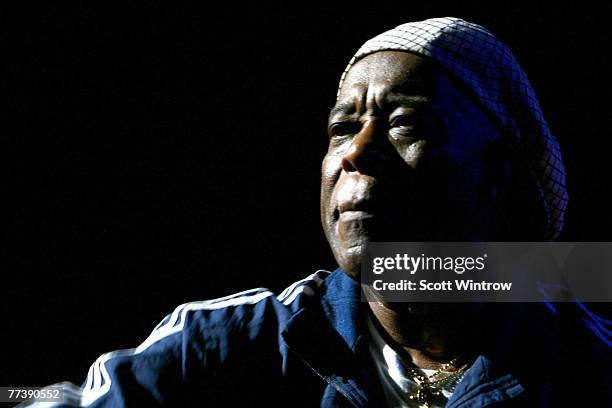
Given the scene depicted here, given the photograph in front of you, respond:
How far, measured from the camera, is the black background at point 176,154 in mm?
2381

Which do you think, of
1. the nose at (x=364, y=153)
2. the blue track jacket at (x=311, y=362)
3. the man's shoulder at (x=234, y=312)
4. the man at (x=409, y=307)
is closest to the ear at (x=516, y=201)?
the man at (x=409, y=307)

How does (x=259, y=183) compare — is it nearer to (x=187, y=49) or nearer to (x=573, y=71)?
(x=187, y=49)

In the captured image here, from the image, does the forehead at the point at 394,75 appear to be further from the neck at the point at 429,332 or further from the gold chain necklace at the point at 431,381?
the gold chain necklace at the point at 431,381

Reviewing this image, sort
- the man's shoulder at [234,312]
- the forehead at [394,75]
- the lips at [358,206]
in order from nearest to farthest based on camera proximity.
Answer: the lips at [358,206] → the forehead at [394,75] → the man's shoulder at [234,312]

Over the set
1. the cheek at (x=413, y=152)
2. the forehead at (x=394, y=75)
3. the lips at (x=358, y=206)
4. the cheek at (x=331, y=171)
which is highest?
the forehead at (x=394, y=75)

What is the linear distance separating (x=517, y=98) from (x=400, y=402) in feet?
2.70

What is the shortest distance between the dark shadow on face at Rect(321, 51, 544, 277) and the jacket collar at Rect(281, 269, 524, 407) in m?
0.19

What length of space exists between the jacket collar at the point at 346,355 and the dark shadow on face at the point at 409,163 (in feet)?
0.63

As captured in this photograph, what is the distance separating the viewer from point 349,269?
1795 mm

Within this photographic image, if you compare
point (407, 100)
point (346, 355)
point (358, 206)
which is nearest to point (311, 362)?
point (346, 355)

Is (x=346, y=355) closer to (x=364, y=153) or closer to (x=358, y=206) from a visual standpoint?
(x=358, y=206)

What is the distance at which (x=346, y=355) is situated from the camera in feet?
6.15

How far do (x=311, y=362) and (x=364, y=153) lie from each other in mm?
519

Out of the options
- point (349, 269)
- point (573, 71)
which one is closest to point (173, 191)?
point (349, 269)
